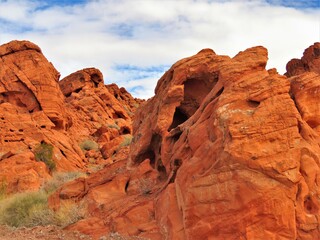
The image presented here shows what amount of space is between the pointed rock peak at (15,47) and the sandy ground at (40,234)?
19.3 meters

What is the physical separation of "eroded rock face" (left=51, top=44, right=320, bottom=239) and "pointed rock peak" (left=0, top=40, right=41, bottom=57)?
773 inches

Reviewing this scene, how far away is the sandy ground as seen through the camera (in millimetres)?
8859

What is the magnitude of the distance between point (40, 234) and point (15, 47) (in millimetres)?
20472

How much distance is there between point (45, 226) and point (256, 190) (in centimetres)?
559

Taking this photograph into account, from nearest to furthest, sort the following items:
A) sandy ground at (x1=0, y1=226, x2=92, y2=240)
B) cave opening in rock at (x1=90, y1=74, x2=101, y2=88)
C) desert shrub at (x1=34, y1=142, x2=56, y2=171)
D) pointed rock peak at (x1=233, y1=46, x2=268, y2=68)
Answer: pointed rock peak at (x1=233, y1=46, x2=268, y2=68)
sandy ground at (x1=0, y1=226, x2=92, y2=240)
desert shrub at (x1=34, y1=142, x2=56, y2=171)
cave opening in rock at (x1=90, y1=74, x2=101, y2=88)

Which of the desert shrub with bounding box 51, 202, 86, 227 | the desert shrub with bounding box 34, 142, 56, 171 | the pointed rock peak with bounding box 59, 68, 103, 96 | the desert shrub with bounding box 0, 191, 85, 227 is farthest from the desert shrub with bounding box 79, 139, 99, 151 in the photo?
the desert shrub with bounding box 51, 202, 86, 227

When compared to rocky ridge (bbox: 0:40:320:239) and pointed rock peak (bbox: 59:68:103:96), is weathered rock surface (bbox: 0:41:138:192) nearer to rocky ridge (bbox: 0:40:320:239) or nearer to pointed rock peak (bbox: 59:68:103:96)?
rocky ridge (bbox: 0:40:320:239)

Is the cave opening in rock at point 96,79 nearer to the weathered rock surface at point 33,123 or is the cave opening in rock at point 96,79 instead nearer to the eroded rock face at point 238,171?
the weathered rock surface at point 33,123

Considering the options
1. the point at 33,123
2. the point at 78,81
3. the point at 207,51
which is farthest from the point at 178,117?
the point at 78,81

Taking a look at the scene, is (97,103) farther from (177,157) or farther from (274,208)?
(274,208)

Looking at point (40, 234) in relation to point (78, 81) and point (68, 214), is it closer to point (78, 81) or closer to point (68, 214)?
point (68, 214)

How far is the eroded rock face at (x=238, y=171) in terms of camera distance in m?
6.47

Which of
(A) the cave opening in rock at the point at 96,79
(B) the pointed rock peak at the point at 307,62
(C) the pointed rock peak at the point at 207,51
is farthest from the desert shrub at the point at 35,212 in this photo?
(B) the pointed rock peak at the point at 307,62

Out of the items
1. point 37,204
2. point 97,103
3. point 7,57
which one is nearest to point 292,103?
point 37,204
